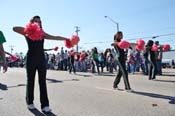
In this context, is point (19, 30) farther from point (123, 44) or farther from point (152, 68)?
point (152, 68)

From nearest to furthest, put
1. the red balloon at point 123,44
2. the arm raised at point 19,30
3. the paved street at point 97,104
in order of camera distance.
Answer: the arm raised at point 19,30
the paved street at point 97,104
the red balloon at point 123,44

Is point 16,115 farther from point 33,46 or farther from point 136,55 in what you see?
point 136,55

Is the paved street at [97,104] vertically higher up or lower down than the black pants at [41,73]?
lower down

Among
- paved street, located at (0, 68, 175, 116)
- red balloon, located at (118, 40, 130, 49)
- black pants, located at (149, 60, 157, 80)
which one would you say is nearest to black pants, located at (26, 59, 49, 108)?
paved street, located at (0, 68, 175, 116)

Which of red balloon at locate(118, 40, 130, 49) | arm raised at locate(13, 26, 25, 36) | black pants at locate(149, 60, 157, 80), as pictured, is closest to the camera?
arm raised at locate(13, 26, 25, 36)

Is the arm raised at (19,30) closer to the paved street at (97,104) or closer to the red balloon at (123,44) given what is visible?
the paved street at (97,104)

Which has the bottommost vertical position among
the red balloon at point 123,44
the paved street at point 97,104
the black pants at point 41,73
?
the paved street at point 97,104

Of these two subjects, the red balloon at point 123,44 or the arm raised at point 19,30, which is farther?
the red balloon at point 123,44

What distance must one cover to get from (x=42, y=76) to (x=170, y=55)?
106 ft

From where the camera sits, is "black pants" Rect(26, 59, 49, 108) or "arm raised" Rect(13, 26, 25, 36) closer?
"arm raised" Rect(13, 26, 25, 36)

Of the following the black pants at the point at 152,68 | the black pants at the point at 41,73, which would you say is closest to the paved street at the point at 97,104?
the black pants at the point at 41,73

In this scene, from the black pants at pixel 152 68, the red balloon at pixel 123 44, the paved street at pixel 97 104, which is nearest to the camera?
the paved street at pixel 97 104

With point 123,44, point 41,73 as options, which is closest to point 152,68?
point 123,44

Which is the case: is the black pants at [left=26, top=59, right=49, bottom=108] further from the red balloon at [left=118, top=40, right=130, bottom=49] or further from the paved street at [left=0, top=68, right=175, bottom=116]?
the red balloon at [left=118, top=40, right=130, bottom=49]
